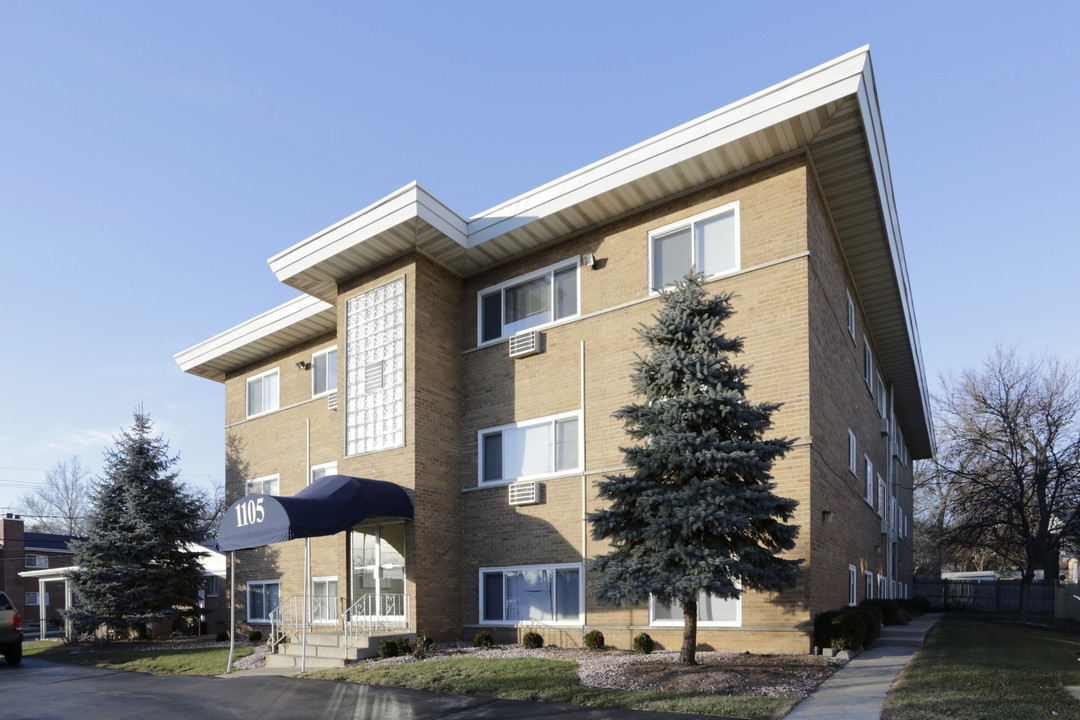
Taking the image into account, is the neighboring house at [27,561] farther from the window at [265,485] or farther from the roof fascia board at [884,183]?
the roof fascia board at [884,183]

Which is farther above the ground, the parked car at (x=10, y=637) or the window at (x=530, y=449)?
the window at (x=530, y=449)

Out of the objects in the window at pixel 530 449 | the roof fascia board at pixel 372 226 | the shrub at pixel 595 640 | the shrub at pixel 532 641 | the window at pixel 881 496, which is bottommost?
the shrub at pixel 532 641

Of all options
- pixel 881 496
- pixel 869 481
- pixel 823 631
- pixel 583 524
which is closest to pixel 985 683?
pixel 823 631

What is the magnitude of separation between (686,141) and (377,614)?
1097 cm

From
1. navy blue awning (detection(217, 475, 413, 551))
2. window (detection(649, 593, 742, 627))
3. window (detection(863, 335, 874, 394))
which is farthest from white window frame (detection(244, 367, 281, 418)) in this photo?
window (detection(863, 335, 874, 394))

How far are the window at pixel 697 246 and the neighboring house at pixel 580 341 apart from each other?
0.04 meters

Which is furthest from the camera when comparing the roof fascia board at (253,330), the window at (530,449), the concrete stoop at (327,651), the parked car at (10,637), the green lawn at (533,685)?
the roof fascia board at (253,330)

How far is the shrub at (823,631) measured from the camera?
12.7 metres

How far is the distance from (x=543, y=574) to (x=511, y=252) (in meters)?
6.71

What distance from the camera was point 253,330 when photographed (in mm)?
23000

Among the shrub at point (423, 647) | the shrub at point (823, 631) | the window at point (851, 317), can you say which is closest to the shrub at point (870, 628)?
the shrub at point (823, 631)

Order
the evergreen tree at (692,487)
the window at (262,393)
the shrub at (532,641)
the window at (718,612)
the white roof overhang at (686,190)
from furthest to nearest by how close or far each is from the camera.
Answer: the window at (262,393) < the shrub at (532,641) < the window at (718,612) < the white roof overhang at (686,190) < the evergreen tree at (692,487)

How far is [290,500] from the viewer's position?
14.6m

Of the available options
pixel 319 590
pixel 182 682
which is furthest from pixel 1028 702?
pixel 319 590
